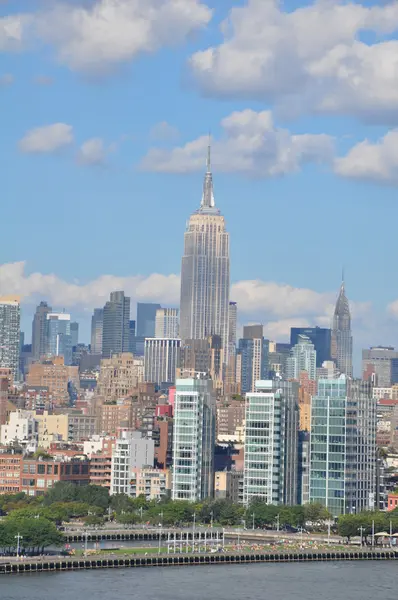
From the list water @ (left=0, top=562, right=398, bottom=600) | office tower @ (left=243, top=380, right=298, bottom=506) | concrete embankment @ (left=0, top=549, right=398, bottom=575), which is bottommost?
water @ (left=0, top=562, right=398, bottom=600)

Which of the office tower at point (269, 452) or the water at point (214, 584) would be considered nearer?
the water at point (214, 584)

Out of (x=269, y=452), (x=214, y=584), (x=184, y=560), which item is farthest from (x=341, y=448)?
(x=214, y=584)

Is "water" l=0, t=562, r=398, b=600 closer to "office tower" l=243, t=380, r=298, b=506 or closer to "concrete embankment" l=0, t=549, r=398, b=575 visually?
"concrete embankment" l=0, t=549, r=398, b=575

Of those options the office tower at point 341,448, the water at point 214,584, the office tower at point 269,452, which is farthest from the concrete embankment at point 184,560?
the office tower at point 269,452

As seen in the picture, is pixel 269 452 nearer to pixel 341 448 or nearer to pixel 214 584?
pixel 341 448

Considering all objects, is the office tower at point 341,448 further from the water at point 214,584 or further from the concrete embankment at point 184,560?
the water at point 214,584

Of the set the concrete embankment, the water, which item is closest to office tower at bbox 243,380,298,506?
the concrete embankment

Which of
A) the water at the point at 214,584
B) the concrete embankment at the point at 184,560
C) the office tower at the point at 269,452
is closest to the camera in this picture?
the water at the point at 214,584
